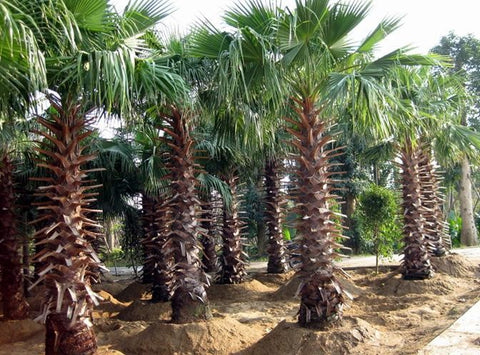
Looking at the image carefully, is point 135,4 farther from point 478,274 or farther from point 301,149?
point 478,274

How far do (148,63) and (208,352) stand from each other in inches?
168

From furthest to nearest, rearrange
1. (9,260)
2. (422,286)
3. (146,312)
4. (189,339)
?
(422,286), (146,312), (9,260), (189,339)

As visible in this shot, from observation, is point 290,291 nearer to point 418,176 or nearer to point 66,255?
point 418,176

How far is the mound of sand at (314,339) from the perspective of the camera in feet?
21.3

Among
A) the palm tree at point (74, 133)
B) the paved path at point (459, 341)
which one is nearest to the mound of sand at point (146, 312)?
the palm tree at point (74, 133)

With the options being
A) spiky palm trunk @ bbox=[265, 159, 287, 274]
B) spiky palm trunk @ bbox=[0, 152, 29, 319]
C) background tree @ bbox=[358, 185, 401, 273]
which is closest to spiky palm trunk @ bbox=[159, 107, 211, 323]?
spiky palm trunk @ bbox=[0, 152, 29, 319]

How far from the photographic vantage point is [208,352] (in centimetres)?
696

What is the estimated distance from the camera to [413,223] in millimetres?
12109

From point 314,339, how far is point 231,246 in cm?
728

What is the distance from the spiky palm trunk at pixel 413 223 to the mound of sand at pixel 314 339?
5463 mm

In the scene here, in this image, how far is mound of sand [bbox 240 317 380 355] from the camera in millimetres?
6484

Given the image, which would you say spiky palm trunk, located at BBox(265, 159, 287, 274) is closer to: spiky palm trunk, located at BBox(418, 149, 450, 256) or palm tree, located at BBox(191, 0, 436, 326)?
spiky palm trunk, located at BBox(418, 149, 450, 256)

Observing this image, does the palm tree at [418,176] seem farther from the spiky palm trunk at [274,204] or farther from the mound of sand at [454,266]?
the spiky palm trunk at [274,204]

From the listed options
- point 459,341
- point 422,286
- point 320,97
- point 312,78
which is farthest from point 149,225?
point 459,341
